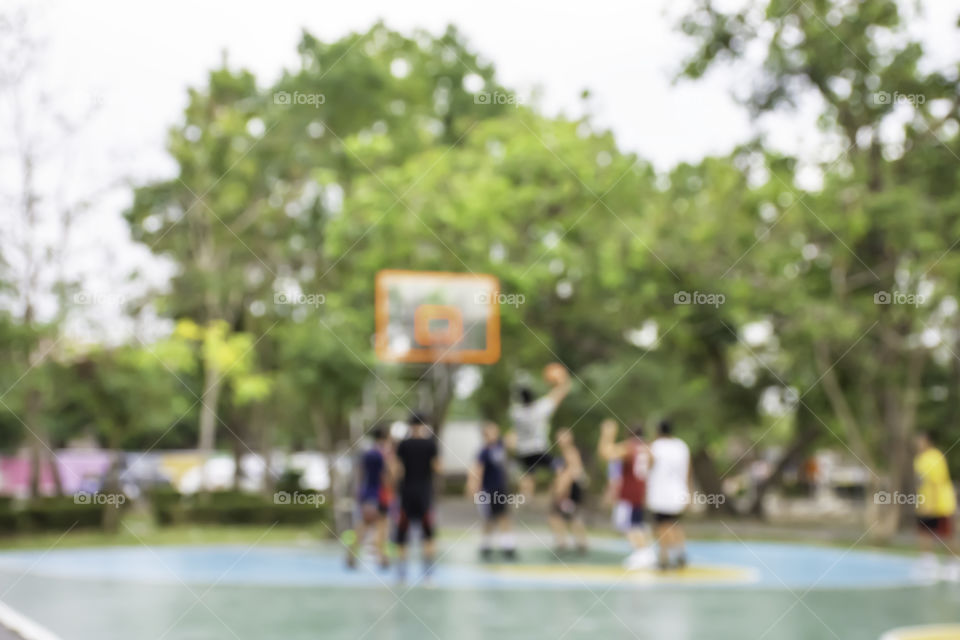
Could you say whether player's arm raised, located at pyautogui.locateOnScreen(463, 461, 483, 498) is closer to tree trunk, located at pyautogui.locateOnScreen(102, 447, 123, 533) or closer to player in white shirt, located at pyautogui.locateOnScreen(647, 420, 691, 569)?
player in white shirt, located at pyautogui.locateOnScreen(647, 420, 691, 569)

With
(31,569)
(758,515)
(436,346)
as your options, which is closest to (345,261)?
(436,346)

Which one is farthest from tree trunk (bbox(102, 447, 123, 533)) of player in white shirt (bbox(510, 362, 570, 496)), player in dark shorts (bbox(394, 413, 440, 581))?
player in dark shorts (bbox(394, 413, 440, 581))

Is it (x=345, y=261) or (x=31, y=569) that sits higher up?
(x=345, y=261)

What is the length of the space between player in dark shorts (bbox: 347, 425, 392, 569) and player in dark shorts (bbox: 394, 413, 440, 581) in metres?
1.58

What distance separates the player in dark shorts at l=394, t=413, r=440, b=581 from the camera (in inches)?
479

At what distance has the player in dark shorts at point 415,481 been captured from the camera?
39.9ft

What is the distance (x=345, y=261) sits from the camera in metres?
29.8

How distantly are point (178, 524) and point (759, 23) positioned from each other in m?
16.3

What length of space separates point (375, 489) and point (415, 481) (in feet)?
5.92

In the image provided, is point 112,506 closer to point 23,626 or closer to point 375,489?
point 375,489

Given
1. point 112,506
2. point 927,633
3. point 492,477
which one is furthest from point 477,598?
point 112,506

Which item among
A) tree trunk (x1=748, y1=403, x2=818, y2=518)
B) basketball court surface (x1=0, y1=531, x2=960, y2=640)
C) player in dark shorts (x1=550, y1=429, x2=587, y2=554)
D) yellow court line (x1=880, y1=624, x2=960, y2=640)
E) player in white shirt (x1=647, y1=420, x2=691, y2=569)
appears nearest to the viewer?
yellow court line (x1=880, y1=624, x2=960, y2=640)

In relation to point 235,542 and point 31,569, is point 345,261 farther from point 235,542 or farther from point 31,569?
point 31,569

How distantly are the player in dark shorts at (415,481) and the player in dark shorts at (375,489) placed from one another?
1.58 metres
